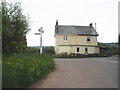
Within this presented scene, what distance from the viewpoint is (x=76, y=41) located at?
5094 cm

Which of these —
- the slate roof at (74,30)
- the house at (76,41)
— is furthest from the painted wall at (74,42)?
the slate roof at (74,30)

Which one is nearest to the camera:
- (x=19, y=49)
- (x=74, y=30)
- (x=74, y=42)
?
(x=19, y=49)

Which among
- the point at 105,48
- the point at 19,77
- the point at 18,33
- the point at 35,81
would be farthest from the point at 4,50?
the point at 105,48

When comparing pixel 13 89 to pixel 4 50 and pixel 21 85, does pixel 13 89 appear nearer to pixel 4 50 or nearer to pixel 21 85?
pixel 21 85

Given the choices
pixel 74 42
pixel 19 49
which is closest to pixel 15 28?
pixel 19 49

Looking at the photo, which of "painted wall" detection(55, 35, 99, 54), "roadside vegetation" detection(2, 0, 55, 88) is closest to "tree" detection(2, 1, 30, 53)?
"roadside vegetation" detection(2, 0, 55, 88)

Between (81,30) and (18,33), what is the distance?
34964 mm

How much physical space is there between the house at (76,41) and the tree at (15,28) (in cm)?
3037

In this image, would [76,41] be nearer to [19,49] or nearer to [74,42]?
[74,42]

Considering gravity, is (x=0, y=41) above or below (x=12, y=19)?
below

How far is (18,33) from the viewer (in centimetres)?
1867

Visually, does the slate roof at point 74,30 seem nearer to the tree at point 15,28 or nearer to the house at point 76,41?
the house at point 76,41

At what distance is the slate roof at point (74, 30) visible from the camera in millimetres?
51034

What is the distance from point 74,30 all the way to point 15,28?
34.6m
